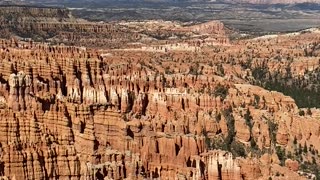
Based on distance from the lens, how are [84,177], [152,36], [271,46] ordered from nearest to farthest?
[84,177] < [271,46] < [152,36]

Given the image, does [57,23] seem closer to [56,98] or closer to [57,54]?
[57,54]

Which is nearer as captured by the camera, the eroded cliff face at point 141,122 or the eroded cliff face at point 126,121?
the eroded cliff face at point 126,121

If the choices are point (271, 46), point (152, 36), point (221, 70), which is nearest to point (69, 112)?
point (221, 70)

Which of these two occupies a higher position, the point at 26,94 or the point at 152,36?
the point at 26,94

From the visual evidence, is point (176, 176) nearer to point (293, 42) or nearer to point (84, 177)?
point (84, 177)

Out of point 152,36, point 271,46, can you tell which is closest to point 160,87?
point 271,46

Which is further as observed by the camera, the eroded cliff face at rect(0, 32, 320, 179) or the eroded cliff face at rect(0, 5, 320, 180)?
the eroded cliff face at rect(0, 5, 320, 180)

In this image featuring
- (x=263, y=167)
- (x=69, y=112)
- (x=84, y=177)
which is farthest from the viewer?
(x=69, y=112)

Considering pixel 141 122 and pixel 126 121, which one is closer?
pixel 126 121

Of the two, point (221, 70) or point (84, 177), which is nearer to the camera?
point (84, 177)
